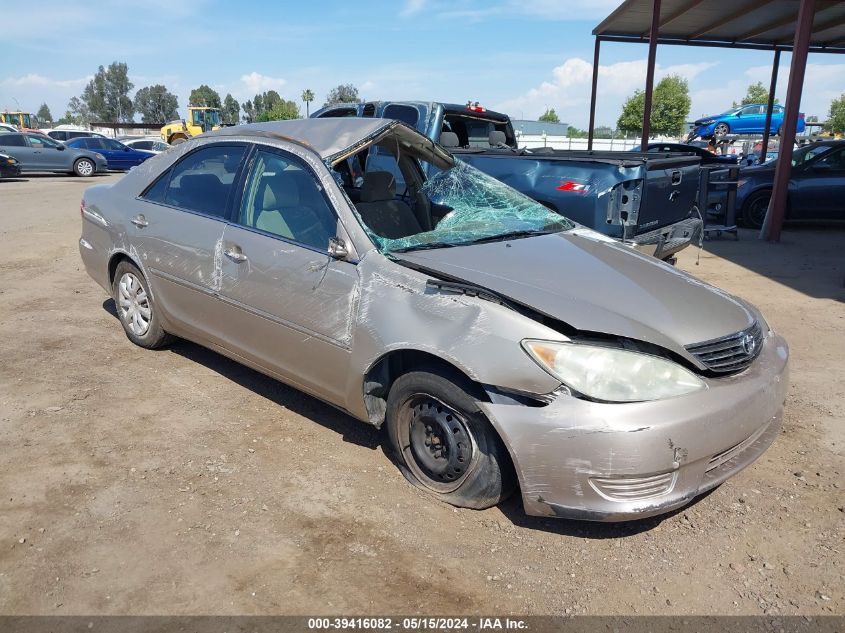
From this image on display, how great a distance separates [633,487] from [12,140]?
24955mm

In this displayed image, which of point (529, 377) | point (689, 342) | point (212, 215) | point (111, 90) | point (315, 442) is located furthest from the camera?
point (111, 90)

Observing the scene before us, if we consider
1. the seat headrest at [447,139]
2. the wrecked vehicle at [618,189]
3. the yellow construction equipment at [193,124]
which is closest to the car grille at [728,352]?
the wrecked vehicle at [618,189]

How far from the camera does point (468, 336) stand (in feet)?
9.11

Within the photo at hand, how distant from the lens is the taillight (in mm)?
5928

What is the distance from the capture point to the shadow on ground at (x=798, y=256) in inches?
294

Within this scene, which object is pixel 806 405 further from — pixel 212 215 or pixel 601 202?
pixel 212 215

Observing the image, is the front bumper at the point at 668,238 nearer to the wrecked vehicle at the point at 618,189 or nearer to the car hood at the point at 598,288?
the wrecked vehicle at the point at 618,189

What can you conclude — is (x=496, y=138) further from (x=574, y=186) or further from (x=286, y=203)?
(x=286, y=203)

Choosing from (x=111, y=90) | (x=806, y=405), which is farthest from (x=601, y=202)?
(x=111, y=90)

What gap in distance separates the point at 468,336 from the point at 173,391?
2.47m

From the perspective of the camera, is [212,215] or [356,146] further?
[212,215]

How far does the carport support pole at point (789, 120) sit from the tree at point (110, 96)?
113983 millimetres

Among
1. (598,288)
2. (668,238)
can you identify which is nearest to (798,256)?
(668,238)

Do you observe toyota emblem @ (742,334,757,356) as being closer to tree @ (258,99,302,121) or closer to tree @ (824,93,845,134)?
tree @ (258,99,302,121)
